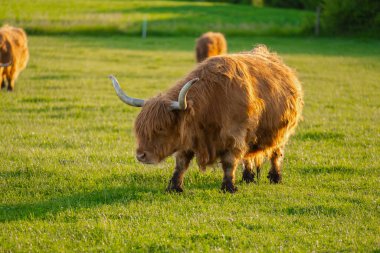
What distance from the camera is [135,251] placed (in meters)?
5.21

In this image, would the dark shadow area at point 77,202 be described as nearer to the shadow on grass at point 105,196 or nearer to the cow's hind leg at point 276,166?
the shadow on grass at point 105,196

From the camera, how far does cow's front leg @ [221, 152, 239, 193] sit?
703cm

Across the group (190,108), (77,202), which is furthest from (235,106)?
(77,202)

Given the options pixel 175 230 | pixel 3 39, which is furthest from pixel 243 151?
pixel 3 39

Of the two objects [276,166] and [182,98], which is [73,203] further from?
[276,166]

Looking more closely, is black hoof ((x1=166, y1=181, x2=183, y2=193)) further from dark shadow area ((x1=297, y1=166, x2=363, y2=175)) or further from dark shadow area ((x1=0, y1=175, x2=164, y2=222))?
dark shadow area ((x1=297, y1=166, x2=363, y2=175))

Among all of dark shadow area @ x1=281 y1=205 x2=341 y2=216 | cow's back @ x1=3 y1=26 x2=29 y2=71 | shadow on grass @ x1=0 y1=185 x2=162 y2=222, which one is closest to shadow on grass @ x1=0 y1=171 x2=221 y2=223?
shadow on grass @ x1=0 y1=185 x2=162 y2=222

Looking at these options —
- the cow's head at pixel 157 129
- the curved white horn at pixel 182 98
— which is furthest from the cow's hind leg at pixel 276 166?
the curved white horn at pixel 182 98

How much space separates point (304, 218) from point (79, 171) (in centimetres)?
326

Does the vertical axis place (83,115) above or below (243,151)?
below

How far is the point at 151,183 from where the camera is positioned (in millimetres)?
7586

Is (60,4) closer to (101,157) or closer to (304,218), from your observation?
(101,157)

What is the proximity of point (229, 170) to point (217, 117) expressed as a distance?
0.73 m

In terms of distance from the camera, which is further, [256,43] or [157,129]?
[256,43]
